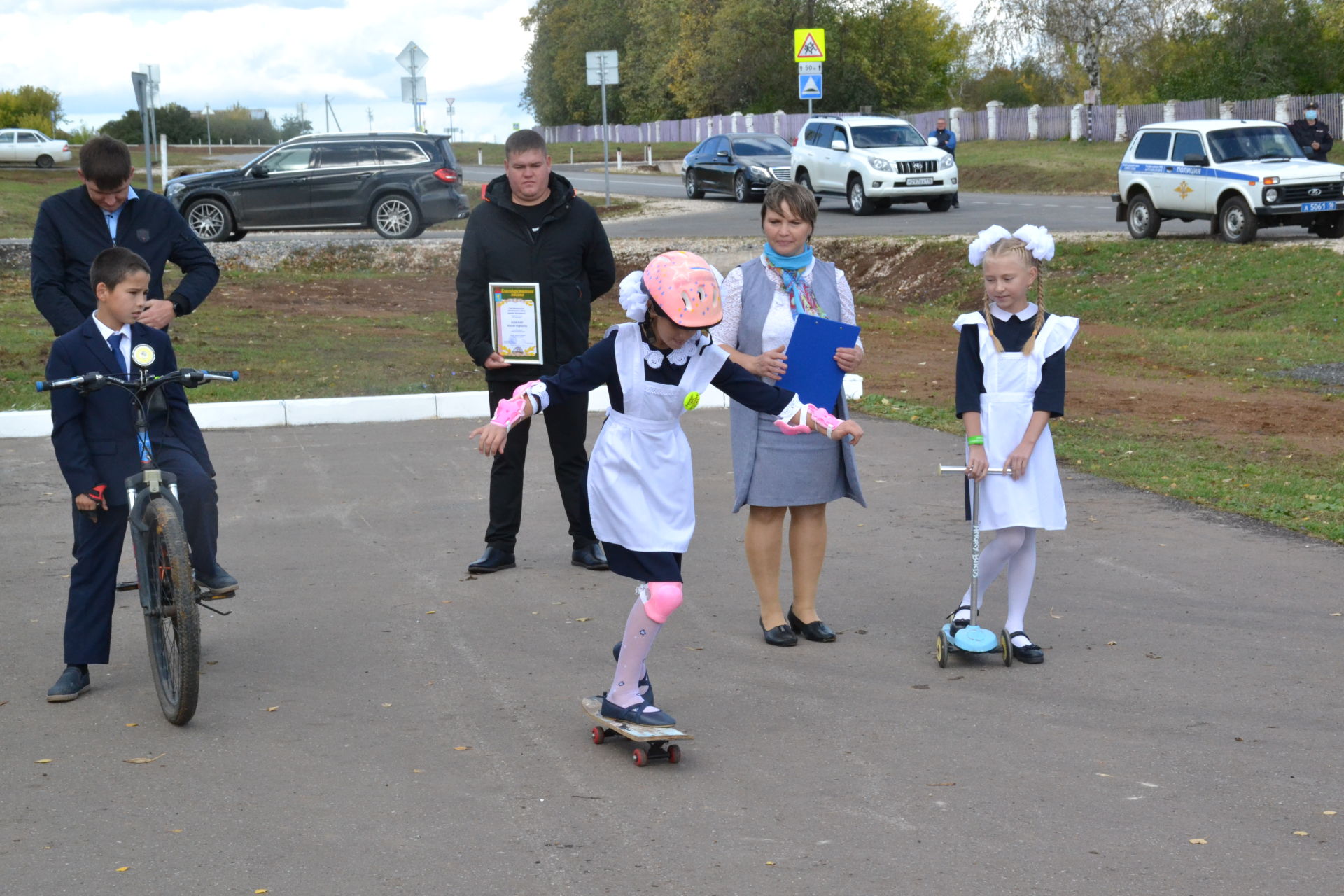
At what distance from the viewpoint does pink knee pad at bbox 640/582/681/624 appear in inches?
187

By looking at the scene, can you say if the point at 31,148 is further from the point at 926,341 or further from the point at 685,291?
the point at 685,291

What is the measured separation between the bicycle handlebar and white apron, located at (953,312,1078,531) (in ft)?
9.26

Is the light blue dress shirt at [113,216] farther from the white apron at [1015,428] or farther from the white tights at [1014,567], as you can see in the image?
the white tights at [1014,567]

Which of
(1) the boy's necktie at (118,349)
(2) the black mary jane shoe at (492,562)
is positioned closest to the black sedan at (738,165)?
(2) the black mary jane shoe at (492,562)

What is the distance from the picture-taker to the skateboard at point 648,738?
4.71 meters

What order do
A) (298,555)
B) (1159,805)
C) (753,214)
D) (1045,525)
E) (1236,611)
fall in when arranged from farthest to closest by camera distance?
(753,214), (298,555), (1236,611), (1045,525), (1159,805)

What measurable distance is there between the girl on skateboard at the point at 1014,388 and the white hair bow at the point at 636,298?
151 cm

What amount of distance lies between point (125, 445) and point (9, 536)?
3.16 m

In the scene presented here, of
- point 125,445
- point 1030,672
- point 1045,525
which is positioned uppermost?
point 125,445

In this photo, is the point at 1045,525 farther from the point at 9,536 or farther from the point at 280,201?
the point at 280,201

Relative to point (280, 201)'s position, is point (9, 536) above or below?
below

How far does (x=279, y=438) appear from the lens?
1115 cm

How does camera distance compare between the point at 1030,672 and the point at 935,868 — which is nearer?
the point at 935,868

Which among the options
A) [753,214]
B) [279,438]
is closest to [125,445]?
[279,438]
